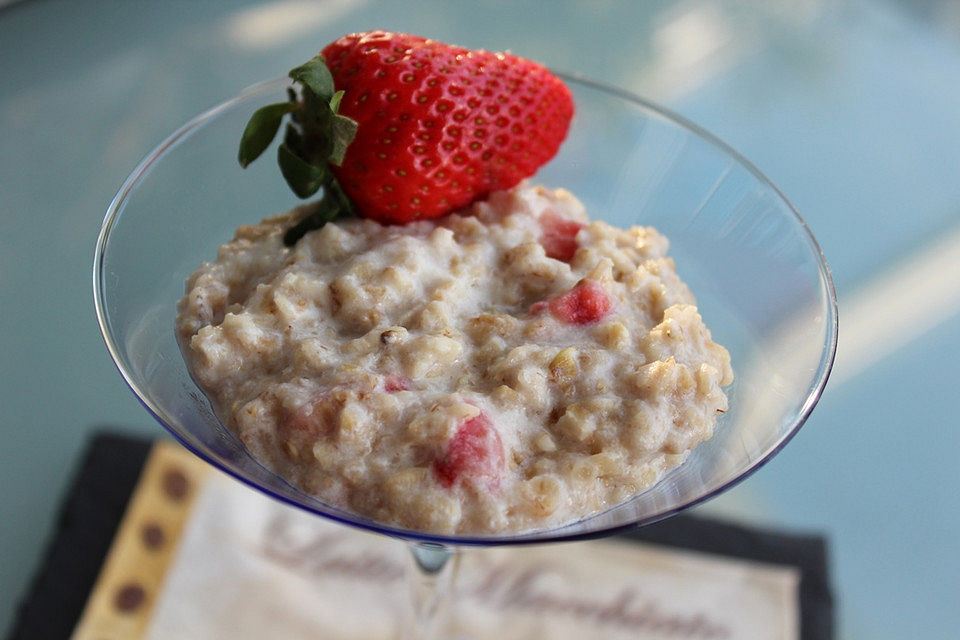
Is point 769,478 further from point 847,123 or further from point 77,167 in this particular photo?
point 77,167

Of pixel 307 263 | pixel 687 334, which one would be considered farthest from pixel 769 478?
pixel 307 263

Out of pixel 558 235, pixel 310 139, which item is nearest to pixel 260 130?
pixel 310 139

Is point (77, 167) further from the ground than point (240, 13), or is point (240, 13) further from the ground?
point (240, 13)

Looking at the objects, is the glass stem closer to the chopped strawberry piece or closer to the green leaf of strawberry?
the chopped strawberry piece

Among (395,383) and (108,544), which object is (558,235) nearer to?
(395,383)

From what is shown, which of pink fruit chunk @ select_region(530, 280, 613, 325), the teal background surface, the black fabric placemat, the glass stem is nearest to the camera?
pink fruit chunk @ select_region(530, 280, 613, 325)

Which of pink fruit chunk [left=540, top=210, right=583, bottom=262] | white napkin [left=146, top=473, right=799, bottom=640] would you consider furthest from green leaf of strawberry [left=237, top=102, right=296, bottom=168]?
white napkin [left=146, top=473, right=799, bottom=640]
